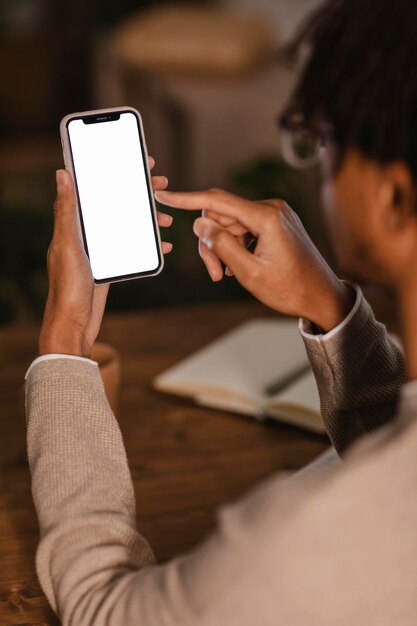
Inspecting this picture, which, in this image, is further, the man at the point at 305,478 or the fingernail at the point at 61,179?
the fingernail at the point at 61,179

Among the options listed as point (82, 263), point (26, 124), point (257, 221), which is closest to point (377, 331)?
point (257, 221)

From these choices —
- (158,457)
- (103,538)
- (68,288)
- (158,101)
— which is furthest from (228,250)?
(158,101)

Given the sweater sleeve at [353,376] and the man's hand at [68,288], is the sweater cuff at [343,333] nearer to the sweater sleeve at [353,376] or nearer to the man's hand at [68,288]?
the sweater sleeve at [353,376]

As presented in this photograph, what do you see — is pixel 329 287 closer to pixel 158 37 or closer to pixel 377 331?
pixel 377 331

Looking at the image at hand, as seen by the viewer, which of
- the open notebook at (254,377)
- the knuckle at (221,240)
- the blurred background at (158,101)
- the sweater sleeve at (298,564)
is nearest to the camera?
the sweater sleeve at (298,564)

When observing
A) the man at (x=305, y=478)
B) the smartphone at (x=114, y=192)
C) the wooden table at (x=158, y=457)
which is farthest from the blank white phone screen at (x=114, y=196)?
the wooden table at (x=158, y=457)

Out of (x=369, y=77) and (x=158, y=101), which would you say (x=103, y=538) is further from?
(x=158, y=101)

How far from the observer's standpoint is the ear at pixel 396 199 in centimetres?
55

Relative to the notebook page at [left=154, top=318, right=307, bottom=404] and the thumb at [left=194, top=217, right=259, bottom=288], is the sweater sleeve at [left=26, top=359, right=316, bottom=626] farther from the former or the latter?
the notebook page at [left=154, top=318, right=307, bottom=404]

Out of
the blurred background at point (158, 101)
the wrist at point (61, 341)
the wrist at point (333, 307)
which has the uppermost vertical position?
the wrist at point (61, 341)

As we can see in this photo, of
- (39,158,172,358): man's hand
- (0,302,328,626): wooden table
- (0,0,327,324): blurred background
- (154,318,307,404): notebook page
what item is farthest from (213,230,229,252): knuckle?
(0,0,327,324): blurred background

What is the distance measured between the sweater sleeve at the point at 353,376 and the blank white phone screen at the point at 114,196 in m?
0.18

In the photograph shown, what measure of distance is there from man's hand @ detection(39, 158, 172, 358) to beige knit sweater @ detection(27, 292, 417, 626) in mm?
110

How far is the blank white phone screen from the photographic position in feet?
2.77
